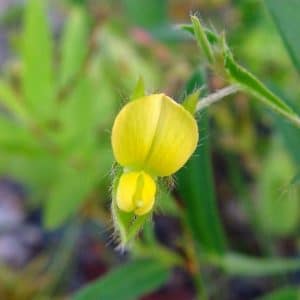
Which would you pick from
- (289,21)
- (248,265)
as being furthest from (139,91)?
(248,265)

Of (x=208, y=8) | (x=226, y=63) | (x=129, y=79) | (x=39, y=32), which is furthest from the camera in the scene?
(x=208, y=8)

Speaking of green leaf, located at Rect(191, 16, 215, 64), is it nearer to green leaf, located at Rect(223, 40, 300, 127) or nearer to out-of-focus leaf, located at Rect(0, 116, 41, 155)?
green leaf, located at Rect(223, 40, 300, 127)

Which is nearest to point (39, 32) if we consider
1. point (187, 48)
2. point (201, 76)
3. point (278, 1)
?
point (187, 48)

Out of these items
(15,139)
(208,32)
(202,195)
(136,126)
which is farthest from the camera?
(15,139)

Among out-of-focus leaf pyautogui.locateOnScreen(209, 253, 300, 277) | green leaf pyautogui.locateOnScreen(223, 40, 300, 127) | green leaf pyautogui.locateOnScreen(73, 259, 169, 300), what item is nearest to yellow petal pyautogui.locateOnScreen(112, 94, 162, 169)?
green leaf pyautogui.locateOnScreen(223, 40, 300, 127)

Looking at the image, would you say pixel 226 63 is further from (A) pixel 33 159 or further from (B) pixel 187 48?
(B) pixel 187 48

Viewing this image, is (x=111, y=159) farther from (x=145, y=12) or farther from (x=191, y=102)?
(x=191, y=102)

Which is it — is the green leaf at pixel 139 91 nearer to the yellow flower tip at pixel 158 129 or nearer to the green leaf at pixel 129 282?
the yellow flower tip at pixel 158 129

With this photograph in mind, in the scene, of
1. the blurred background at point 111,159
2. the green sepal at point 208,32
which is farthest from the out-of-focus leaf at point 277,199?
the green sepal at point 208,32
